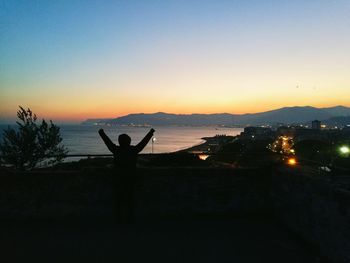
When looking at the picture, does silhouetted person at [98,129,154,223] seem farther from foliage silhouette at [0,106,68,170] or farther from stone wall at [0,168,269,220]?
foliage silhouette at [0,106,68,170]

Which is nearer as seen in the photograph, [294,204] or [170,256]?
[170,256]

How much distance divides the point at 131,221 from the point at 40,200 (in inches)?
78.7

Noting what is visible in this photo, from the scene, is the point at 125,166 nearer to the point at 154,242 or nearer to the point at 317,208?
the point at 154,242

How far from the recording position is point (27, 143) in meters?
29.3

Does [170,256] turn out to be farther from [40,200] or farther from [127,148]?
[40,200]

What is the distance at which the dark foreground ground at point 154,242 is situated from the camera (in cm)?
602

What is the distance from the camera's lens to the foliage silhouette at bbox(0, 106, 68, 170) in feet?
93.5

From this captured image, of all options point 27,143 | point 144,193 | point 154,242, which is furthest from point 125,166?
point 27,143

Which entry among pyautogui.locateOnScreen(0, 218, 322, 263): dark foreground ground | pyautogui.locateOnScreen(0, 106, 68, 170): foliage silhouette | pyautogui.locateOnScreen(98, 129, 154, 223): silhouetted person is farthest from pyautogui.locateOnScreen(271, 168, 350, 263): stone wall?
pyautogui.locateOnScreen(0, 106, 68, 170): foliage silhouette

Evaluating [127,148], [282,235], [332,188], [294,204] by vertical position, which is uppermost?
[127,148]

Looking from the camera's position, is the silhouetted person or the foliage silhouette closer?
the silhouetted person

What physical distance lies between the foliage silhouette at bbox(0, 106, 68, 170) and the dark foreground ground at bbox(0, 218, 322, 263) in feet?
67.4

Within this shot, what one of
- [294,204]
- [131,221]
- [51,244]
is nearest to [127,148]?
[131,221]

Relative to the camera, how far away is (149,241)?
6719 millimetres
